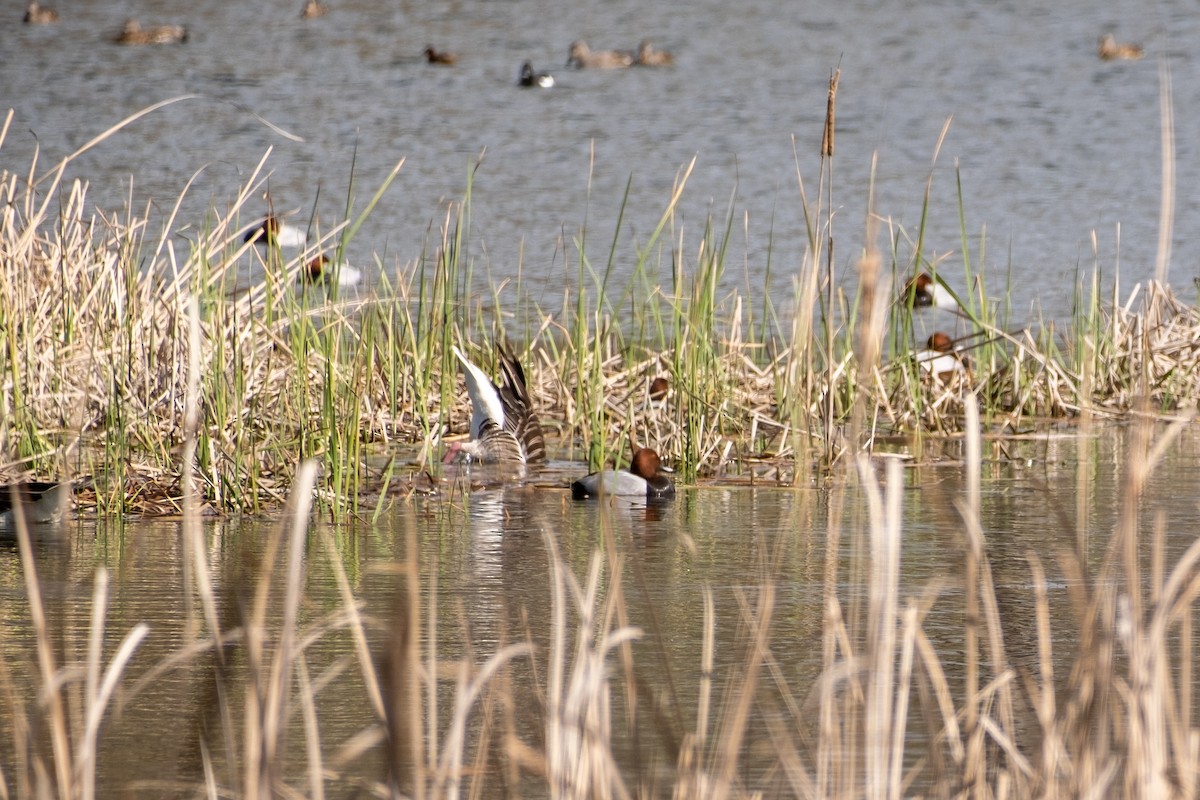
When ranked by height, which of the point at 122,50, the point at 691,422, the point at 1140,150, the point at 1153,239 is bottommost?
the point at 691,422

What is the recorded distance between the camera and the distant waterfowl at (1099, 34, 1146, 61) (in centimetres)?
2217

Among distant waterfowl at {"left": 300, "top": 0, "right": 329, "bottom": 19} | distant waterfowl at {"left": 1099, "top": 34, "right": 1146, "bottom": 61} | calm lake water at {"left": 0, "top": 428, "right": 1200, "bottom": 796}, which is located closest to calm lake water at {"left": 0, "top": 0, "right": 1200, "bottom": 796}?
calm lake water at {"left": 0, "top": 428, "right": 1200, "bottom": 796}

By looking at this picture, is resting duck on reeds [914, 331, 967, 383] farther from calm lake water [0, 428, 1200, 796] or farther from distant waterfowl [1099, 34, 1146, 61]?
distant waterfowl [1099, 34, 1146, 61]

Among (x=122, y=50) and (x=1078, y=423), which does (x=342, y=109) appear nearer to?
(x=122, y=50)

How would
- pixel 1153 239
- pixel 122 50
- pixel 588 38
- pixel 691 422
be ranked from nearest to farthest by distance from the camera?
pixel 691 422, pixel 1153 239, pixel 122 50, pixel 588 38

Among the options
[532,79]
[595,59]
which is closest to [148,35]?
[532,79]

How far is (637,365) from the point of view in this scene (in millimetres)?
7105

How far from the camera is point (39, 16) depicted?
966 inches

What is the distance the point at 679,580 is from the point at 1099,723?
2077 millimetres

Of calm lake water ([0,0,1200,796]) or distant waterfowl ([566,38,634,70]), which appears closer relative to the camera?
calm lake water ([0,0,1200,796])

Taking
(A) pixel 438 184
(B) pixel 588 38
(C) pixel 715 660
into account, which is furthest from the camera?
(B) pixel 588 38

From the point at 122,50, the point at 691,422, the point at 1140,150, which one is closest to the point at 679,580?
the point at 691,422

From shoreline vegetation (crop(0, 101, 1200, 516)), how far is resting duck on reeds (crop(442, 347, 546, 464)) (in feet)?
0.49

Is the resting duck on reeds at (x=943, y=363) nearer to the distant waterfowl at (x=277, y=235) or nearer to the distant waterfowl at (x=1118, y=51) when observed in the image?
the distant waterfowl at (x=277, y=235)
